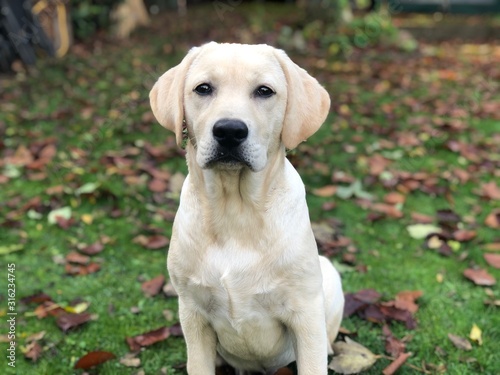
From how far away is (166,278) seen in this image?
402 centimetres

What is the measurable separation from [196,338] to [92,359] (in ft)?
A: 2.47

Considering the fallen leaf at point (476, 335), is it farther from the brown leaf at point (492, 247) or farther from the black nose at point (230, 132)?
the black nose at point (230, 132)

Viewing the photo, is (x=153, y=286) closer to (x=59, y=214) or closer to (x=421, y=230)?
(x=59, y=214)

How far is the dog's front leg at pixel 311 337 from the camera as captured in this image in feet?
8.19

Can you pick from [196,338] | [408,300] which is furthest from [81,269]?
[408,300]

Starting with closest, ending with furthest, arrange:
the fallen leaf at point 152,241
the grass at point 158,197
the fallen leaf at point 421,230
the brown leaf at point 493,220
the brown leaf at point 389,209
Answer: the grass at point 158,197 < the fallen leaf at point 152,241 < the fallen leaf at point 421,230 < the brown leaf at point 493,220 < the brown leaf at point 389,209

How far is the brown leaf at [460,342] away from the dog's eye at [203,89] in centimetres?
196

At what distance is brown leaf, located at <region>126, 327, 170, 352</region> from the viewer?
329 centimetres

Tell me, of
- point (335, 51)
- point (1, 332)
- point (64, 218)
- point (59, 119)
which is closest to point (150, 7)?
point (335, 51)

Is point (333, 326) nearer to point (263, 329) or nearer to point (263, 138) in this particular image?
point (263, 329)

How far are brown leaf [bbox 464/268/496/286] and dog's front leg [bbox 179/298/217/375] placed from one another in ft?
6.57

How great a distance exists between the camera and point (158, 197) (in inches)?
199

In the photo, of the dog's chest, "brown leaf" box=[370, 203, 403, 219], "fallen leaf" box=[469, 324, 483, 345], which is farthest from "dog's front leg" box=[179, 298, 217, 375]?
"brown leaf" box=[370, 203, 403, 219]

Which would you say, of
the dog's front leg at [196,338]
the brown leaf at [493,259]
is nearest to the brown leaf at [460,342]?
the brown leaf at [493,259]
